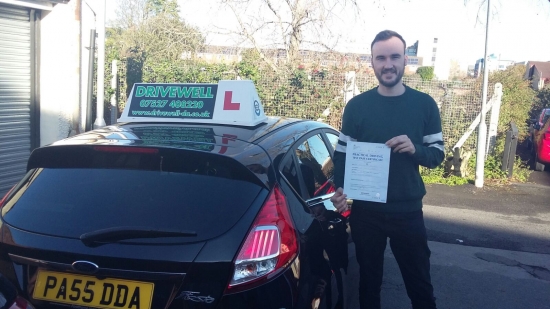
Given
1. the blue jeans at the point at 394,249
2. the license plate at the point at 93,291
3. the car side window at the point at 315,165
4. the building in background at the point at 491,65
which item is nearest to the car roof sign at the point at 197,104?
the car side window at the point at 315,165

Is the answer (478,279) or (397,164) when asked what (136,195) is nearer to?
(397,164)

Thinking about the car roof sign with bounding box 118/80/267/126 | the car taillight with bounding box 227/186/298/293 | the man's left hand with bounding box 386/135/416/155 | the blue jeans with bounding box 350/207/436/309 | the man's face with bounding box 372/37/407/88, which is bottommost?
the blue jeans with bounding box 350/207/436/309

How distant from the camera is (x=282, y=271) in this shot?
2.42 metres

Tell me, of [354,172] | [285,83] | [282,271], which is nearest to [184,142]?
[282,271]

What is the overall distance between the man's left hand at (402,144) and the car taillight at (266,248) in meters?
0.95

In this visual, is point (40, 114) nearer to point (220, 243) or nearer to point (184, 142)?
point (184, 142)

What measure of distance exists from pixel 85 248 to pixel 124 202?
0.28 meters

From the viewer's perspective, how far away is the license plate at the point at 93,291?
7.43 feet

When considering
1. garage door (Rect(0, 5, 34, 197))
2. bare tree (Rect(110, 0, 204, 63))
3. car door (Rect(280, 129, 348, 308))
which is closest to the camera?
car door (Rect(280, 129, 348, 308))

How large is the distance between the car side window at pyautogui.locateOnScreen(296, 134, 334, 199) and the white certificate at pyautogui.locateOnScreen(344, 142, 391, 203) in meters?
0.23

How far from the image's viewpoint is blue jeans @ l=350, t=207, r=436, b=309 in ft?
10.9

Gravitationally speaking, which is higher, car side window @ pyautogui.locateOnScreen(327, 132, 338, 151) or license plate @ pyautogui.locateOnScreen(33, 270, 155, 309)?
car side window @ pyautogui.locateOnScreen(327, 132, 338, 151)

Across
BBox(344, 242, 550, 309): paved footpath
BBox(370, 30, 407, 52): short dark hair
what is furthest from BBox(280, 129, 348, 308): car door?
BBox(370, 30, 407, 52): short dark hair

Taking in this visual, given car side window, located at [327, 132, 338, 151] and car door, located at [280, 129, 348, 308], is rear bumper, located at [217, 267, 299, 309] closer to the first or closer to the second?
car door, located at [280, 129, 348, 308]
